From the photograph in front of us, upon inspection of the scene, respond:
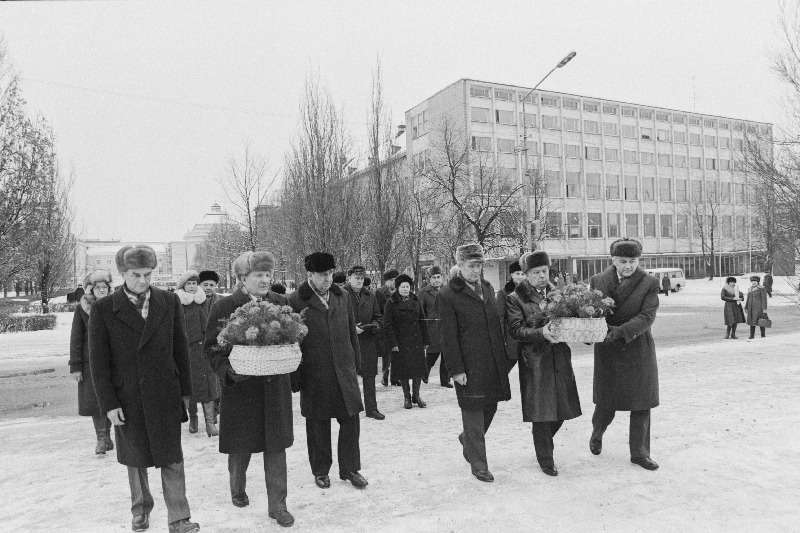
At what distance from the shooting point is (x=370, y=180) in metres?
18.8

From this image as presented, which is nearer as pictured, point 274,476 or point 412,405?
point 274,476

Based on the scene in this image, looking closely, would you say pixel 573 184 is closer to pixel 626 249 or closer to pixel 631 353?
pixel 626 249

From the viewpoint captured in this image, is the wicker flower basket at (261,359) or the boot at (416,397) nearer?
the wicker flower basket at (261,359)

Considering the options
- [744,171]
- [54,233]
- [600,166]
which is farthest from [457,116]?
[744,171]

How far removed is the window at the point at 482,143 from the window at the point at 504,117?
223 cm

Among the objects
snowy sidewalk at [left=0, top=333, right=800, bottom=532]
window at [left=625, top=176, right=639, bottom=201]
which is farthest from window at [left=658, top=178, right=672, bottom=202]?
snowy sidewalk at [left=0, top=333, right=800, bottom=532]

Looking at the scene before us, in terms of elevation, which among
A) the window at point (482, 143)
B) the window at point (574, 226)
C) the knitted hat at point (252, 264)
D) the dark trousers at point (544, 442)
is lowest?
the dark trousers at point (544, 442)

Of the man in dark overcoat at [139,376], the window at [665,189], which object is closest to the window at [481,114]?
the window at [665,189]

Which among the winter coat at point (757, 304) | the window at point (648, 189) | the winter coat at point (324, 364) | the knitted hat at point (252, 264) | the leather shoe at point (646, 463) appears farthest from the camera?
the window at point (648, 189)

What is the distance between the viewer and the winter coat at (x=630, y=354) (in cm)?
546

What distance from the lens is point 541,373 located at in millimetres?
5348

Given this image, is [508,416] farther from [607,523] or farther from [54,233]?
[54,233]

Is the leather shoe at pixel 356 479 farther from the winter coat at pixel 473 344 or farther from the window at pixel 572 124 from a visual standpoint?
the window at pixel 572 124

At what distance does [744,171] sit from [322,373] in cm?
1470
